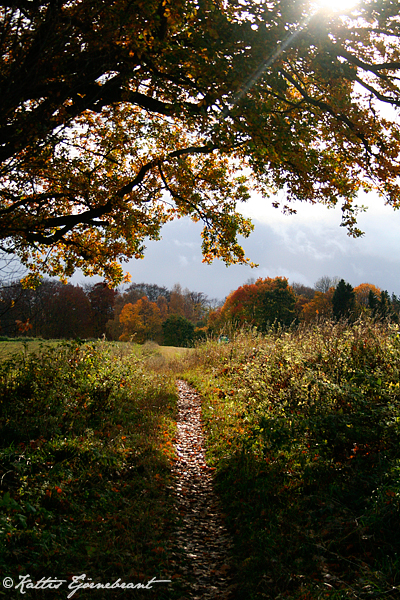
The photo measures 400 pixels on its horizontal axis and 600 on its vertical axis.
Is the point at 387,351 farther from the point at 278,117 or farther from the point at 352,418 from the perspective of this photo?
the point at 278,117

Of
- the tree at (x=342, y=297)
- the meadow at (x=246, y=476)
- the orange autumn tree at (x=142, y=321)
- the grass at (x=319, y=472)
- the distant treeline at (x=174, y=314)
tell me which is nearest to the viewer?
the grass at (x=319, y=472)

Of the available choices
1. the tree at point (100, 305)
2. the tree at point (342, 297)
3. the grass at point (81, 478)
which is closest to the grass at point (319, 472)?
the grass at point (81, 478)

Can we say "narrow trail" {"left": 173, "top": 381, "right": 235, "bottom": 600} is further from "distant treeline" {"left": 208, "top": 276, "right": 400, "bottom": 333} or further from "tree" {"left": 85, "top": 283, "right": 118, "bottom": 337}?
"tree" {"left": 85, "top": 283, "right": 118, "bottom": 337}

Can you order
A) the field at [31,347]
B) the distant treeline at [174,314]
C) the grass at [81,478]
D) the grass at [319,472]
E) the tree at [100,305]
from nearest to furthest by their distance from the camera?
the grass at [319,472] → the grass at [81,478] → the field at [31,347] → the distant treeline at [174,314] → the tree at [100,305]

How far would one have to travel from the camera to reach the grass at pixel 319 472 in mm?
3363

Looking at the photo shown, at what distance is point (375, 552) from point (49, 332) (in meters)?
37.8

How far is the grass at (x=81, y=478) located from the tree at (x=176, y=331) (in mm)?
37945

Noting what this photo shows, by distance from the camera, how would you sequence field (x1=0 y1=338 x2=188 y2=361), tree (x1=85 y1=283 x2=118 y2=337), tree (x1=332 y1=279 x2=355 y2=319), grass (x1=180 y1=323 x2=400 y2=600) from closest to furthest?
grass (x1=180 y1=323 x2=400 y2=600), field (x1=0 y1=338 x2=188 y2=361), tree (x1=332 y1=279 x2=355 y2=319), tree (x1=85 y1=283 x2=118 y2=337)

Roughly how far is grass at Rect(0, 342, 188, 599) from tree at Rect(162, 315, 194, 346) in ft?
124

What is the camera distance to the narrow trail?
147 inches

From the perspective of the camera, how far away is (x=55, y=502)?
4500 mm

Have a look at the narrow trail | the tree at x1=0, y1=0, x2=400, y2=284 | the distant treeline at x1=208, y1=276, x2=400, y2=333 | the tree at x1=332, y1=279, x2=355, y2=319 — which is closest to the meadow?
the narrow trail

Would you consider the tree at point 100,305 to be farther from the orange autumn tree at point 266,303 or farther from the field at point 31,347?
the field at point 31,347

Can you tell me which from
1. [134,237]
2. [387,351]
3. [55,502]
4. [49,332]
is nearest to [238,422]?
[387,351]
